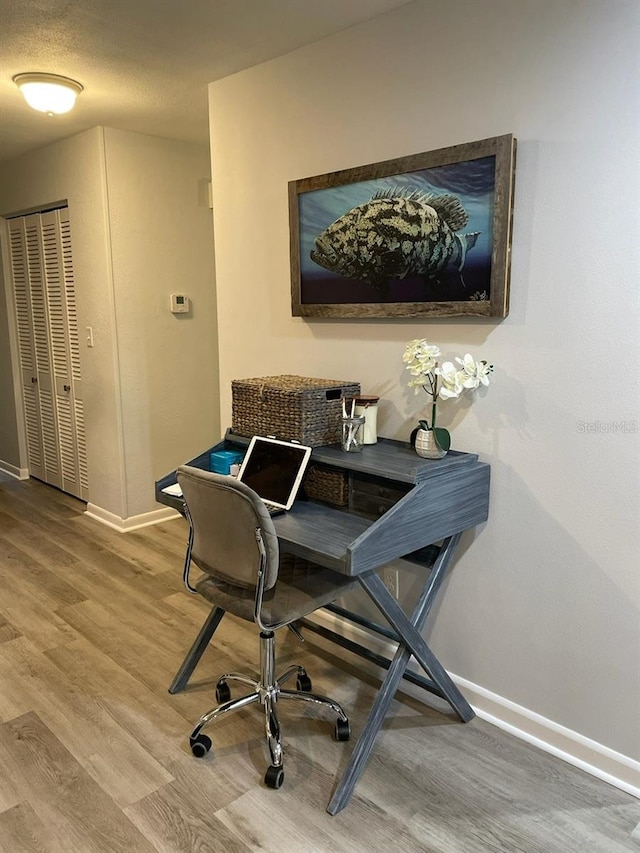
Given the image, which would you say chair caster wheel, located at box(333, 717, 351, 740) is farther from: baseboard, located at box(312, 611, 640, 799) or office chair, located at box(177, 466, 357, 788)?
baseboard, located at box(312, 611, 640, 799)

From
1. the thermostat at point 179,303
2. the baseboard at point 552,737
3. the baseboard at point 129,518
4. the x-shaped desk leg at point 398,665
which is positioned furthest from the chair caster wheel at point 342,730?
the thermostat at point 179,303

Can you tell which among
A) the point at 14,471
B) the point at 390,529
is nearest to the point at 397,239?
the point at 390,529

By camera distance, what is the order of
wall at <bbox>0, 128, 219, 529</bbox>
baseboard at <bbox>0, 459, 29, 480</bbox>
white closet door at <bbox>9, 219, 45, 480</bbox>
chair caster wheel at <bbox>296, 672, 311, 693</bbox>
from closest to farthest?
chair caster wheel at <bbox>296, 672, 311, 693</bbox>
wall at <bbox>0, 128, 219, 529</bbox>
white closet door at <bbox>9, 219, 45, 480</bbox>
baseboard at <bbox>0, 459, 29, 480</bbox>

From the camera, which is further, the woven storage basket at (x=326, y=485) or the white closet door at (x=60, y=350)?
the white closet door at (x=60, y=350)

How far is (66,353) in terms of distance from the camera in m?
4.47

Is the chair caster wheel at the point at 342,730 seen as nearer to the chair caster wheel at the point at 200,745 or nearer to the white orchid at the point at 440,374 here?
the chair caster wheel at the point at 200,745

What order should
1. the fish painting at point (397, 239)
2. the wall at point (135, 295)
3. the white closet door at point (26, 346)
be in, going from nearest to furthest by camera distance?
the fish painting at point (397, 239)
the wall at point (135, 295)
the white closet door at point (26, 346)

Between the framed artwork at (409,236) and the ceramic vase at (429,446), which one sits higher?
the framed artwork at (409,236)

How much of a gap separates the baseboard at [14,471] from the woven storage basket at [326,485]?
3.84 metres

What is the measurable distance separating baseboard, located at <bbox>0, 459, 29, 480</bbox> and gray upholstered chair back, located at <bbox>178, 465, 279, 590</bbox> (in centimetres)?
385

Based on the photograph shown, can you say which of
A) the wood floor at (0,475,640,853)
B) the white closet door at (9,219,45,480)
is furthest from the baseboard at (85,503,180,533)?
the wood floor at (0,475,640,853)

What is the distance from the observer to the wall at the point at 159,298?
12.7ft

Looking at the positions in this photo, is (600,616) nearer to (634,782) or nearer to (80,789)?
(634,782)

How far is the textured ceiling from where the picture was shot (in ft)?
7.22
